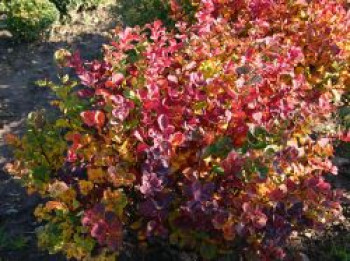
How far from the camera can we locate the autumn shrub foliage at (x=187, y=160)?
2150 mm

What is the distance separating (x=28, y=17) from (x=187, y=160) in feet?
14.9

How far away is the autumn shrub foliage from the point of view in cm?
215

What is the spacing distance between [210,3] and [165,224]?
1.66 m

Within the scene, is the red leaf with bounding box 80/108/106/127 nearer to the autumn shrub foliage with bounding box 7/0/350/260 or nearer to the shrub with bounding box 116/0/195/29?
the autumn shrub foliage with bounding box 7/0/350/260

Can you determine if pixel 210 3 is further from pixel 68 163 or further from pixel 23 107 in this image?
pixel 23 107

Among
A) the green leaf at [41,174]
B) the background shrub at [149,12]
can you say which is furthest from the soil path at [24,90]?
the background shrub at [149,12]

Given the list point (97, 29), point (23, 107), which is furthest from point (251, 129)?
point (97, 29)

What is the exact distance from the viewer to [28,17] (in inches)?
244

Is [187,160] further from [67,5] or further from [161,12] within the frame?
[67,5]

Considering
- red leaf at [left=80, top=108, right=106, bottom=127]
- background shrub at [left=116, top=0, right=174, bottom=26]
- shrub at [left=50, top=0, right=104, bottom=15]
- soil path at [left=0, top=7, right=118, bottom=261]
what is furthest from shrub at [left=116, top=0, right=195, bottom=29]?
red leaf at [left=80, top=108, right=106, bottom=127]

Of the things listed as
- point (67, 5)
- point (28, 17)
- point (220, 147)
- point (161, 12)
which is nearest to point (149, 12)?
point (161, 12)

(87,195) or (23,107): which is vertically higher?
(87,195)

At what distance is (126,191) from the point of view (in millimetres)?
2553

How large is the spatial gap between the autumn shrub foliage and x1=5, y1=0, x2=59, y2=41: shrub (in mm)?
3813
